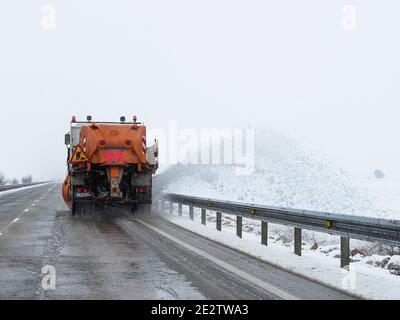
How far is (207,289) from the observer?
6.83 m

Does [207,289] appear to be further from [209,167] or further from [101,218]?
[209,167]

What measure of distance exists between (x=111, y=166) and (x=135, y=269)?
1000 centimetres

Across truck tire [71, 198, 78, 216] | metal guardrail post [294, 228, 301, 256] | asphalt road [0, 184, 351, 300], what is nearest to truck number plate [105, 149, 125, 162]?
truck tire [71, 198, 78, 216]

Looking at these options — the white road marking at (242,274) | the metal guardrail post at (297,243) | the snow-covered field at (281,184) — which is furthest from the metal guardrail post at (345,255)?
the snow-covered field at (281,184)

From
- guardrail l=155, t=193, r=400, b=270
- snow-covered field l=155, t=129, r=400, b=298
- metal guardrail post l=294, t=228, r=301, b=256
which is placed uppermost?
guardrail l=155, t=193, r=400, b=270

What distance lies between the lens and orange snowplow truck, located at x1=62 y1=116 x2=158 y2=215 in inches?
710

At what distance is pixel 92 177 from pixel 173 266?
1025 centimetres

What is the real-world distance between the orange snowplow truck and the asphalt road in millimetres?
3801

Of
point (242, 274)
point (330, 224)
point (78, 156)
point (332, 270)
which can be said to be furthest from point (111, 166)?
point (332, 270)

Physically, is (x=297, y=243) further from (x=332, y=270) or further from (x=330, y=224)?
(x=332, y=270)

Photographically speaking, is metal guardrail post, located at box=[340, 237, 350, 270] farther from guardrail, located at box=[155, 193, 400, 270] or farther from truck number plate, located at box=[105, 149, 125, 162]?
truck number plate, located at box=[105, 149, 125, 162]

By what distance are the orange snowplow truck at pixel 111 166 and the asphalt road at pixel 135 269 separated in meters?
3.80
